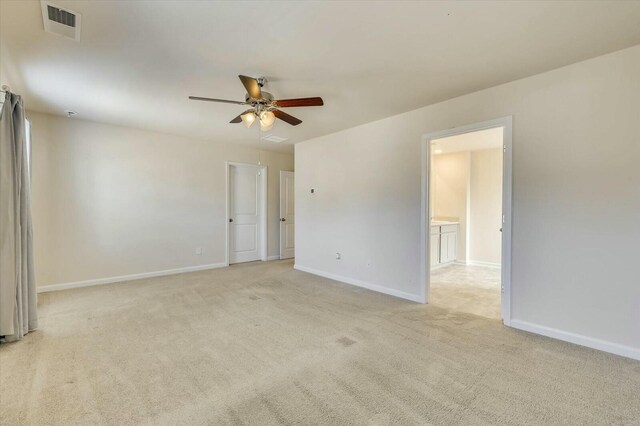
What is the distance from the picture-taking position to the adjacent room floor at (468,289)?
11.5 feet

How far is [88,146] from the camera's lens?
4.41 metres

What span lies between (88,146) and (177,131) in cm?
128

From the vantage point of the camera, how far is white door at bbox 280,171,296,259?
269 inches

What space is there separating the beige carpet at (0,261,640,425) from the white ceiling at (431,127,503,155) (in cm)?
305

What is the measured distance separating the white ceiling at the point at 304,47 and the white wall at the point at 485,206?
3368mm

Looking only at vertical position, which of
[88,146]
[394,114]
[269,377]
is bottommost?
[269,377]

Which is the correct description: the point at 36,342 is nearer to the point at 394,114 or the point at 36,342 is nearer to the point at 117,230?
the point at 117,230

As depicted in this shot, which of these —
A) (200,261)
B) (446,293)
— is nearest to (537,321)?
(446,293)

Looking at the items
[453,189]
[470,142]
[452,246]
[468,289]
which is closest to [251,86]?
[468,289]

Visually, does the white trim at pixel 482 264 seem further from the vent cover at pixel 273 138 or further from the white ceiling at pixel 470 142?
the vent cover at pixel 273 138

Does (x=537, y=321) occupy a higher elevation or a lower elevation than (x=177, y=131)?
lower

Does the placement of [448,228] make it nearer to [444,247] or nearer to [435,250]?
[444,247]

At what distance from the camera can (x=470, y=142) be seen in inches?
212

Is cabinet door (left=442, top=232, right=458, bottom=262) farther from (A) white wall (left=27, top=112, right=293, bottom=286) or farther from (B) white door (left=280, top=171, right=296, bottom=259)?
(A) white wall (left=27, top=112, right=293, bottom=286)
